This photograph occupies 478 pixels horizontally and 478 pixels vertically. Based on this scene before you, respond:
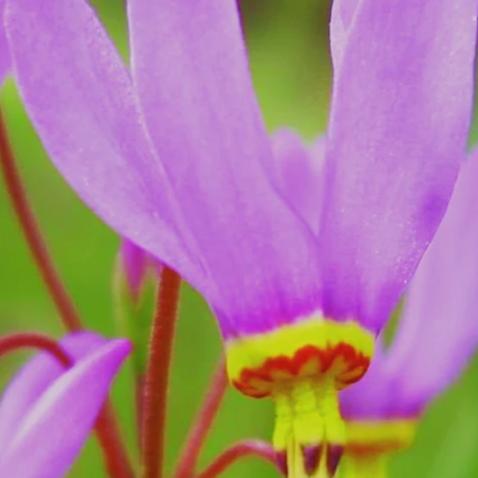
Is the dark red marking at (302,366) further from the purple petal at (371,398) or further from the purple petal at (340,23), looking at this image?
the purple petal at (371,398)

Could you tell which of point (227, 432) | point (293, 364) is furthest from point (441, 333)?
point (227, 432)

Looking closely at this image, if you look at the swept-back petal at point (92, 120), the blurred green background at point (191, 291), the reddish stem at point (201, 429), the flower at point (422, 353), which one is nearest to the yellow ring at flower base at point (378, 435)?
the flower at point (422, 353)

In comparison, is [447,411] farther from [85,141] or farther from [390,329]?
[85,141]

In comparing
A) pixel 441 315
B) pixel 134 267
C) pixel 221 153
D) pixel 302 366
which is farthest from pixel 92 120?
pixel 441 315

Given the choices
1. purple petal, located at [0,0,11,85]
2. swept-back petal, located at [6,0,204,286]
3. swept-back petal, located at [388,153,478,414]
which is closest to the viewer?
swept-back petal, located at [6,0,204,286]

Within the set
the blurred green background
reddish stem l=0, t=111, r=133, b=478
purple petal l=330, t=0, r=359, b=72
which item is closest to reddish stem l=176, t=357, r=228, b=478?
reddish stem l=0, t=111, r=133, b=478

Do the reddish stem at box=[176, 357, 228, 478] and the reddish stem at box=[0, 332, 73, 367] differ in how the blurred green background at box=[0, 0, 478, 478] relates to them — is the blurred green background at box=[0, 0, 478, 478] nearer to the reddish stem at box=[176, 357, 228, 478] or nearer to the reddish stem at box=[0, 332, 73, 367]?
the reddish stem at box=[176, 357, 228, 478]

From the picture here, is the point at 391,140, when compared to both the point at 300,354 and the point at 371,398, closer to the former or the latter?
the point at 300,354
